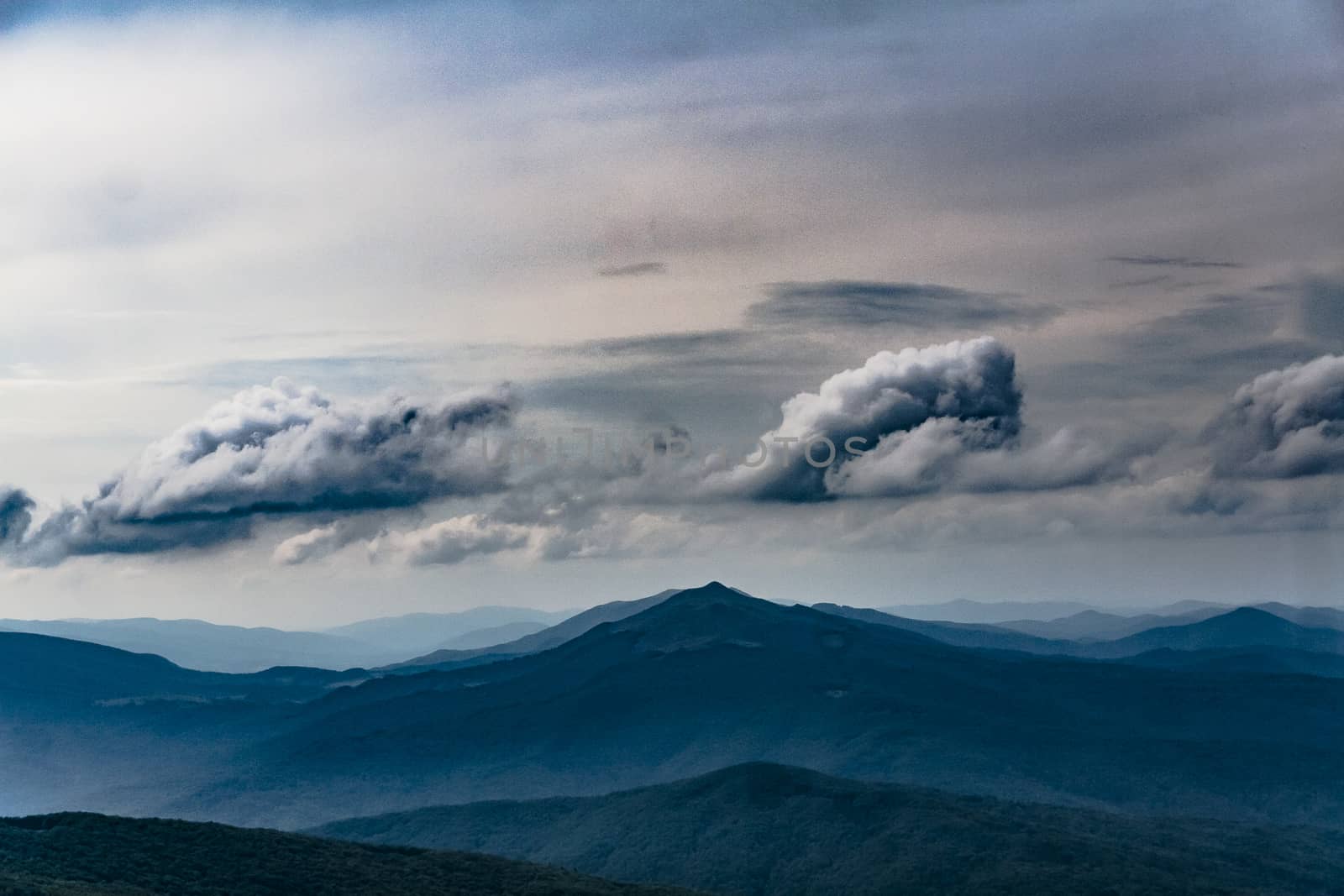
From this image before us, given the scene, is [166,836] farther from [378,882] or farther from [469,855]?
[469,855]

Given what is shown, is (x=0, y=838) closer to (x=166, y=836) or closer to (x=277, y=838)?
(x=166, y=836)

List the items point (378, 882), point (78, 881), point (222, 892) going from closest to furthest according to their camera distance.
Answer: point (78, 881) < point (222, 892) < point (378, 882)

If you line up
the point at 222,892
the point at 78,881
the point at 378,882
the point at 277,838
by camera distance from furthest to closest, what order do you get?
the point at 277,838 → the point at 378,882 → the point at 222,892 → the point at 78,881

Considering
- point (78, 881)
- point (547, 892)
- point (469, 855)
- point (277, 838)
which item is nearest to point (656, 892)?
point (547, 892)

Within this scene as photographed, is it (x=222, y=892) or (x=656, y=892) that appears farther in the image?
(x=656, y=892)

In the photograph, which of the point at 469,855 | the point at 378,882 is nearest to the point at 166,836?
the point at 378,882

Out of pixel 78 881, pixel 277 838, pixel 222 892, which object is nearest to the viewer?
pixel 78 881
